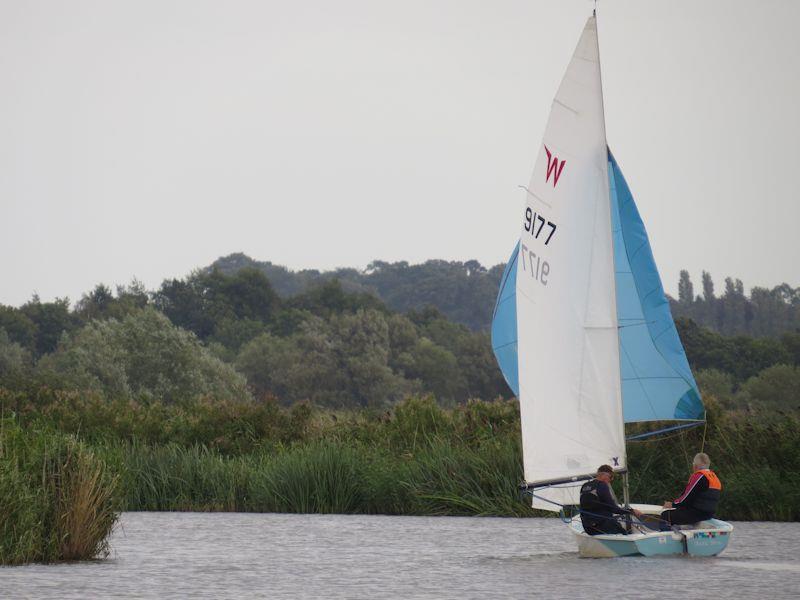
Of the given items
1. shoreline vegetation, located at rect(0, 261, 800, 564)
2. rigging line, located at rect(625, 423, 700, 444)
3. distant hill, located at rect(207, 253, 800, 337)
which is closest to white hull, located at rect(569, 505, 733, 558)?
shoreline vegetation, located at rect(0, 261, 800, 564)

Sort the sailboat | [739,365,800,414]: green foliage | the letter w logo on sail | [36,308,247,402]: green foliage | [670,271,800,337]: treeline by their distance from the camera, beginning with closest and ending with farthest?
the sailboat → the letter w logo on sail → [36,308,247,402]: green foliage → [739,365,800,414]: green foliage → [670,271,800,337]: treeline

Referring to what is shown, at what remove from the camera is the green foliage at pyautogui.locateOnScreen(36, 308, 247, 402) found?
74.4 m

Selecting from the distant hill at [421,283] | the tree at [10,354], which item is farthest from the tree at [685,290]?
the tree at [10,354]

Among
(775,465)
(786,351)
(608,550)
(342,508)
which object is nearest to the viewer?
(608,550)

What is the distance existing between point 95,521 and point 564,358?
7.84m

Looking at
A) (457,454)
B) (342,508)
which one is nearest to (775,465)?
(457,454)

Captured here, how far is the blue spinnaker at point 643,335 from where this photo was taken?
914 inches

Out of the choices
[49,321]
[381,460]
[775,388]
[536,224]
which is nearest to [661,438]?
[381,460]

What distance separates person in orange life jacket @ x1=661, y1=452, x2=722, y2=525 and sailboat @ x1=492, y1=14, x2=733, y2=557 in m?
0.49

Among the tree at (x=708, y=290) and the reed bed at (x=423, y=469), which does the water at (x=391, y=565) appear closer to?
the reed bed at (x=423, y=469)

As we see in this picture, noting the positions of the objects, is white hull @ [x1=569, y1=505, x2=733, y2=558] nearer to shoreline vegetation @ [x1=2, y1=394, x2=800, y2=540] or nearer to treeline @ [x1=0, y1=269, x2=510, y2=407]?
shoreline vegetation @ [x1=2, y1=394, x2=800, y2=540]

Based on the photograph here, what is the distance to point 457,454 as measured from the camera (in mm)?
30859

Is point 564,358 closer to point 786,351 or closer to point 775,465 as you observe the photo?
point 775,465

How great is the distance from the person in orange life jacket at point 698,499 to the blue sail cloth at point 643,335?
0.96 meters
